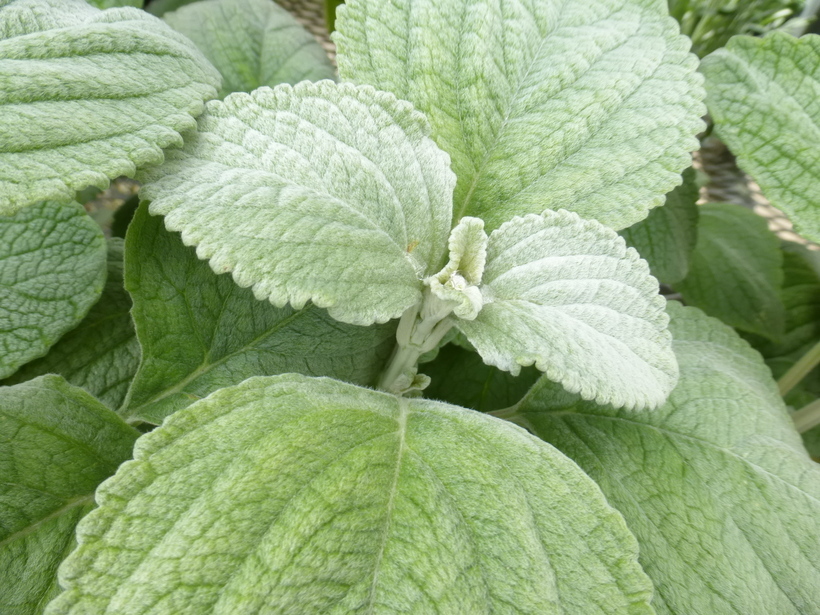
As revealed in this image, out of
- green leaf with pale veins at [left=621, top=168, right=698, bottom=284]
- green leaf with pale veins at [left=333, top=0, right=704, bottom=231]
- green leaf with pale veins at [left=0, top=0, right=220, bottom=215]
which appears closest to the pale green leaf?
green leaf with pale veins at [left=333, top=0, right=704, bottom=231]

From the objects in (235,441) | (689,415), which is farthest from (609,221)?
(235,441)

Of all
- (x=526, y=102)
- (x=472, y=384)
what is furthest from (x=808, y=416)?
(x=526, y=102)

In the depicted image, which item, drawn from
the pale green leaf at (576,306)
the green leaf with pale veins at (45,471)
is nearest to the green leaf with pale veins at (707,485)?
the pale green leaf at (576,306)

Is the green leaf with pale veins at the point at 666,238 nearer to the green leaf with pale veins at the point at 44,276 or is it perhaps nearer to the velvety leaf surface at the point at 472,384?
the velvety leaf surface at the point at 472,384

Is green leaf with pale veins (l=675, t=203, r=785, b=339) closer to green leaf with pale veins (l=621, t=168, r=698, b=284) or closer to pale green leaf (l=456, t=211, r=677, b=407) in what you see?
green leaf with pale veins (l=621, t=168, r=698, b=284)

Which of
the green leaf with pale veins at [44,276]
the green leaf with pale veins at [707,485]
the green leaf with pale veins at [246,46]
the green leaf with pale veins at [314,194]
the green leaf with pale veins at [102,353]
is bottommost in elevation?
the green leaf with pale veins at [102,353]

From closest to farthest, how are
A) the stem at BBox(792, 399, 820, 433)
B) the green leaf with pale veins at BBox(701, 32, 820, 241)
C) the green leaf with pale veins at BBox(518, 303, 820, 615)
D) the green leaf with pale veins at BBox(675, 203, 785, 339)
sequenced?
1. the green leaf with pale veins at BBox(518, 303, 820, 615)
2. the green leaf with pale veins at BBox(701, 32, 820, 241)
3. the stem at BBox(792, 399, 820, 433)
4. the green leaf with pale veins at BBox(675, 203, 785, 339)
